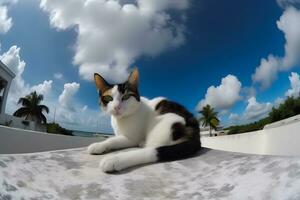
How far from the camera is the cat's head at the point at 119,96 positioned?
89 cm

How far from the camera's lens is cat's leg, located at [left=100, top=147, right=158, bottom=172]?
1.96 feet

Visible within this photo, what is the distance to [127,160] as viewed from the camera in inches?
24.9

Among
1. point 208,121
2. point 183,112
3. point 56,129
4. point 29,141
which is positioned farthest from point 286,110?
point 29,141

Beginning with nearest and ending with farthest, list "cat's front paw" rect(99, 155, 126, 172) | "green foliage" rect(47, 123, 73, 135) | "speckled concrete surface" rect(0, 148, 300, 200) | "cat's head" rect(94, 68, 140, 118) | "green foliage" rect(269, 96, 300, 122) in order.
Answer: "speckled concrete surface" rect(0, 148, 300, 200), "cat's front paw" rect(99, 155, 126, 172), "cat's head" rect(94, 68, 140, 118), "green foliage" rect(269, 96, 300, 122), "green foliage" rect(47, 123, 73, 135)

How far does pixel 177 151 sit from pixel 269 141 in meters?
1.39

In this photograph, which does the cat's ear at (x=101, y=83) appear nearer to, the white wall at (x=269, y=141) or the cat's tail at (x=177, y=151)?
the cat's tail at (x=177, y=151)

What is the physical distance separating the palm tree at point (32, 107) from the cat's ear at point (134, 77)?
444mm

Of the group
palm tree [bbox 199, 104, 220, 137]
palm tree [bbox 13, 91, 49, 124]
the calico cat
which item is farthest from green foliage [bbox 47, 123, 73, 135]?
palm tree [bbox 199, 104, 220, 137]

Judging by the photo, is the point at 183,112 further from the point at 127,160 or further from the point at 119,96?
the point at 127,160

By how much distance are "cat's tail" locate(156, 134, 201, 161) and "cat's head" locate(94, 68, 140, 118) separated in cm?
24

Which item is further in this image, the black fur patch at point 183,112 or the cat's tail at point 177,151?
the black fur patch at point 183,112

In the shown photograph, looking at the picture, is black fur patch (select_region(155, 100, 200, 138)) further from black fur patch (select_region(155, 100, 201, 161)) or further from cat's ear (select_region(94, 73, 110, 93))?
cat's ear (select_region(94, 73, 110, 93))

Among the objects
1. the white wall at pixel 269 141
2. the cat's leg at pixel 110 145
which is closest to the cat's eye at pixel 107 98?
the cat's leg at pixel 110 145

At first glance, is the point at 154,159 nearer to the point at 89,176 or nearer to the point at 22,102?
the point at 89,176
